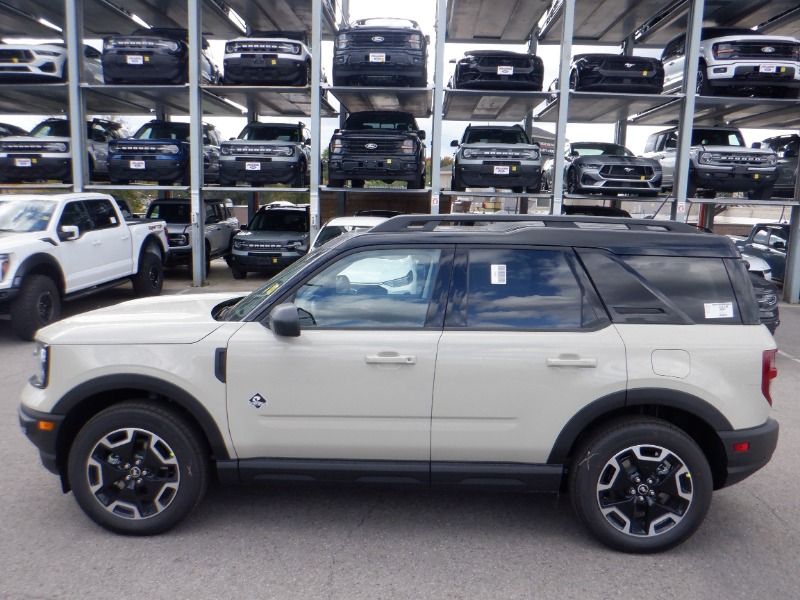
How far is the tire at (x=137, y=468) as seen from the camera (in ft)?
11.1

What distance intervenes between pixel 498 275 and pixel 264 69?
11309mm

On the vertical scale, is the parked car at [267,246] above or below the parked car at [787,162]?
below

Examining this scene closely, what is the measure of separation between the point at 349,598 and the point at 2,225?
319 inches

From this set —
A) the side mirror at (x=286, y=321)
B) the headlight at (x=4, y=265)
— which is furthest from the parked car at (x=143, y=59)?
the side mirror at (x=286, y=321)

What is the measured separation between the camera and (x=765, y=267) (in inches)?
416

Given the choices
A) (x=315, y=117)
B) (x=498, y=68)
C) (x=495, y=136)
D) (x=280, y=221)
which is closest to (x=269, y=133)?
(x=315, y=117)

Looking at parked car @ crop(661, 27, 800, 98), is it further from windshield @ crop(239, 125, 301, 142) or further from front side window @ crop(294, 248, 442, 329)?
front side window @ crop(294, 248, 442, 329)

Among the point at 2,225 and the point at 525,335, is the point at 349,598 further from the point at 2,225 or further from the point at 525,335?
the point at 2,225

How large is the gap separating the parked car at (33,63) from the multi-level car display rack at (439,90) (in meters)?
0.20

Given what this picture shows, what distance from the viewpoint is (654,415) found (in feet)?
11.4

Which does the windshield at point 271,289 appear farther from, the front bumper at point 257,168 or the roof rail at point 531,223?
the front bumper at point 257,168

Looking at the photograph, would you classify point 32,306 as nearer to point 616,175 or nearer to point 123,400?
point 123,400

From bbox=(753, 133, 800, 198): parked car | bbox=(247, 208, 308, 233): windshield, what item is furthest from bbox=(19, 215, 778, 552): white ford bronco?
bbox=(753, 133, 800, 198): parked car

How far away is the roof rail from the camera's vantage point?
368 cm
